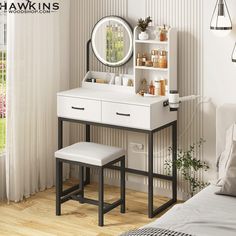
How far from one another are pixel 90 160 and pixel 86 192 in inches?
31.8

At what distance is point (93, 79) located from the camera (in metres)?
5.18

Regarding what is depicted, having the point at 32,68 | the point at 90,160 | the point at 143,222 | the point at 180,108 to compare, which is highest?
the point at 32,68

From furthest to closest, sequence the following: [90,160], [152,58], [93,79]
Answer: 1. [93,79]
2. [152,58]
3. [90,160]

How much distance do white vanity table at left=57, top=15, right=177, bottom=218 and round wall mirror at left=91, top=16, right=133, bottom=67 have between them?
20 centimetres

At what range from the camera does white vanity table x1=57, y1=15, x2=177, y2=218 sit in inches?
179

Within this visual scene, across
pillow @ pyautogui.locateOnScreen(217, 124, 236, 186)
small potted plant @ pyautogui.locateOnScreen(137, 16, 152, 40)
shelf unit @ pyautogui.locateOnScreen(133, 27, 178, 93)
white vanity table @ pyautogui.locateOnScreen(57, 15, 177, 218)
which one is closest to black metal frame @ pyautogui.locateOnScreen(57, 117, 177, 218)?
white vanity table @ pyautogui.locateOnScreen(57, 15, 177, 218)

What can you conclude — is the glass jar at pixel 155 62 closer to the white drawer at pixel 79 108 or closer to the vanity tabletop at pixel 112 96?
the vanity tabletop at pixel 112 96

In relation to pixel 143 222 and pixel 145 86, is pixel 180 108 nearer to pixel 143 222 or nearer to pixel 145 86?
pixel 145 86

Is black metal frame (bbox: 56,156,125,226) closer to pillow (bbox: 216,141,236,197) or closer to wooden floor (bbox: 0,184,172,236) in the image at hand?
wooden floor (bbox: 0,184,172,236)

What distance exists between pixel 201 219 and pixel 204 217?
0.04 m

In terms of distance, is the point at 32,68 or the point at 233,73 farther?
the point at 32,68

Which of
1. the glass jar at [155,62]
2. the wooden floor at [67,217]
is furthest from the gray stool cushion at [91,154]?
the glass jar at [155,62]

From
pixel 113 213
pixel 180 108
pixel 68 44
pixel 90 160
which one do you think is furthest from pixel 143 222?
pixel 68 44

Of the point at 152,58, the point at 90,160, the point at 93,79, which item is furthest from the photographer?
the point at 93,79
